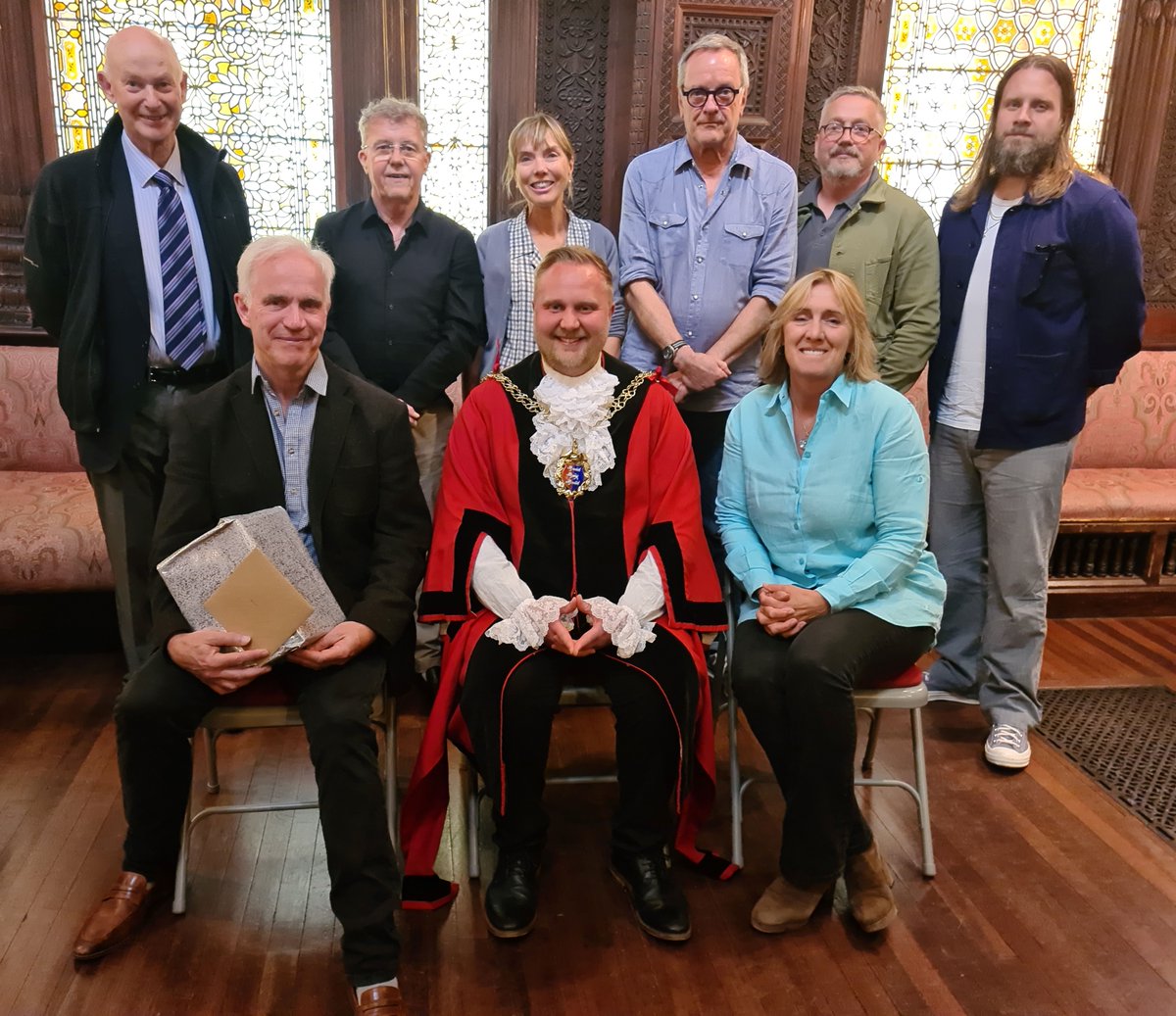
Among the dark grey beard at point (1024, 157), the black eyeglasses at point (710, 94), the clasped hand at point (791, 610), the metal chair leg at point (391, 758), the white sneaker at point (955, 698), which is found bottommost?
the white sneaker at point (955, 698)

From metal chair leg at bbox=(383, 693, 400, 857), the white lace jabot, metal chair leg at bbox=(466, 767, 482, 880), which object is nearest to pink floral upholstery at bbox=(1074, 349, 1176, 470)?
the white lace jabot

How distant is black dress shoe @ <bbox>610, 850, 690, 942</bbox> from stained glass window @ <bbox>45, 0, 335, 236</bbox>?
3.13 m

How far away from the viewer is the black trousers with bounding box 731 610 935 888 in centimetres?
218

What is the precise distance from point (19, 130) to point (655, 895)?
12.5 feet

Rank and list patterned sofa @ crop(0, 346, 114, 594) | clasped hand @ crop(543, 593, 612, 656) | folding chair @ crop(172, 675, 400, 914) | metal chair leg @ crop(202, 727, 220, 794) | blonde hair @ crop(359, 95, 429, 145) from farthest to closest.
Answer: patterned sofa @ crop(0, 346, 114, 594), blonde hair @ crop(359, 95, 429, 145), metal chair leg @ crop(202, 727, 220, 794), clasped hand @ crop(543, 593, 612, 656), folding chair @ crop(172, 675, 400, 914)

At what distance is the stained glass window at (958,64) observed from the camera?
4410 millimetres

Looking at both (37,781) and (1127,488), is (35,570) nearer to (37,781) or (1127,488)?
(37,781)

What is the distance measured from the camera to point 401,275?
114 inches

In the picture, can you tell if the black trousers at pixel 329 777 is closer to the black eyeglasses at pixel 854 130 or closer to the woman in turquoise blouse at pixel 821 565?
the woman in turquoise blouse at pixel 821 565

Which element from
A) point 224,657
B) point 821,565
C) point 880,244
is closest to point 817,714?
point 821,565

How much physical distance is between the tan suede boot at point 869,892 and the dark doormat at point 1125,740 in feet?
3.14

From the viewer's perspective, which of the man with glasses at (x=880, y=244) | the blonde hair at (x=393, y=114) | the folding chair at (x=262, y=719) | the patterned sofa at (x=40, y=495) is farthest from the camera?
the patterned sofa at (x=40, y=495)

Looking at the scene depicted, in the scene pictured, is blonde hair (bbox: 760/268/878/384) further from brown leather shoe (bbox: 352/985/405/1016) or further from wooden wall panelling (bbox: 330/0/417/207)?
wooden wall panelling (bbox: 330/0/417/207)

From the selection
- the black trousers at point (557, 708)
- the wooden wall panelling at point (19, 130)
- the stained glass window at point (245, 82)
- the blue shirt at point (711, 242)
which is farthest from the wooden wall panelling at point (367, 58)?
the black trousers at point (557, 708)
